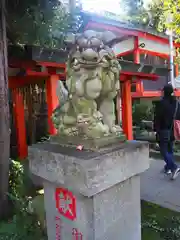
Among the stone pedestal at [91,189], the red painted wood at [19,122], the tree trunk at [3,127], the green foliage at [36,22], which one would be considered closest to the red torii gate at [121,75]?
the red painted wood at [19,122]

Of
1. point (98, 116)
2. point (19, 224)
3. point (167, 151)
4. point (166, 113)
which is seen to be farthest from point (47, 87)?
point (98, 116)

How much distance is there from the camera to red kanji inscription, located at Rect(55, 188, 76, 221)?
1.76 metres

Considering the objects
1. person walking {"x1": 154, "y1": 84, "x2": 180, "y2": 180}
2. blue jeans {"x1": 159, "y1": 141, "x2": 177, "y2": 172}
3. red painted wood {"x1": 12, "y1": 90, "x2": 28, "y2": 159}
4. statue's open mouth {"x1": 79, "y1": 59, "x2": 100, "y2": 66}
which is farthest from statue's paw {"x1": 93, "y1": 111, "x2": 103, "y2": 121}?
red painted wood {"x1": 12, "y1": 90, "x2": 28, "y2": 159}

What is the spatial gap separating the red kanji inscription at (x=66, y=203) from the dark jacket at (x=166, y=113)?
2.75 m

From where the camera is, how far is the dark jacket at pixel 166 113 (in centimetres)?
394

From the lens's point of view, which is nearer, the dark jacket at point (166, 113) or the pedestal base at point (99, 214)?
the pedestal base at point (99, 214)

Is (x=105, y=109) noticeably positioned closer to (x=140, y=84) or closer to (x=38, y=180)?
(x=38, y=180)

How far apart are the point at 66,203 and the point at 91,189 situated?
447 millimetres

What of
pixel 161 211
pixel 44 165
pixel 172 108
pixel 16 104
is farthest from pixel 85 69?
pixel 16 104

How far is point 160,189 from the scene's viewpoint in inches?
150

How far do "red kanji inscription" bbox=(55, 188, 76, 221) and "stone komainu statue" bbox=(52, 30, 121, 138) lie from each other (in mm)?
505

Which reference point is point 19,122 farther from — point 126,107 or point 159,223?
point 159,223

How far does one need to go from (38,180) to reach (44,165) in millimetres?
2576

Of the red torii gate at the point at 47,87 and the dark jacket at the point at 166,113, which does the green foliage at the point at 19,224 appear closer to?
the red torii gate at the point at 47,87
